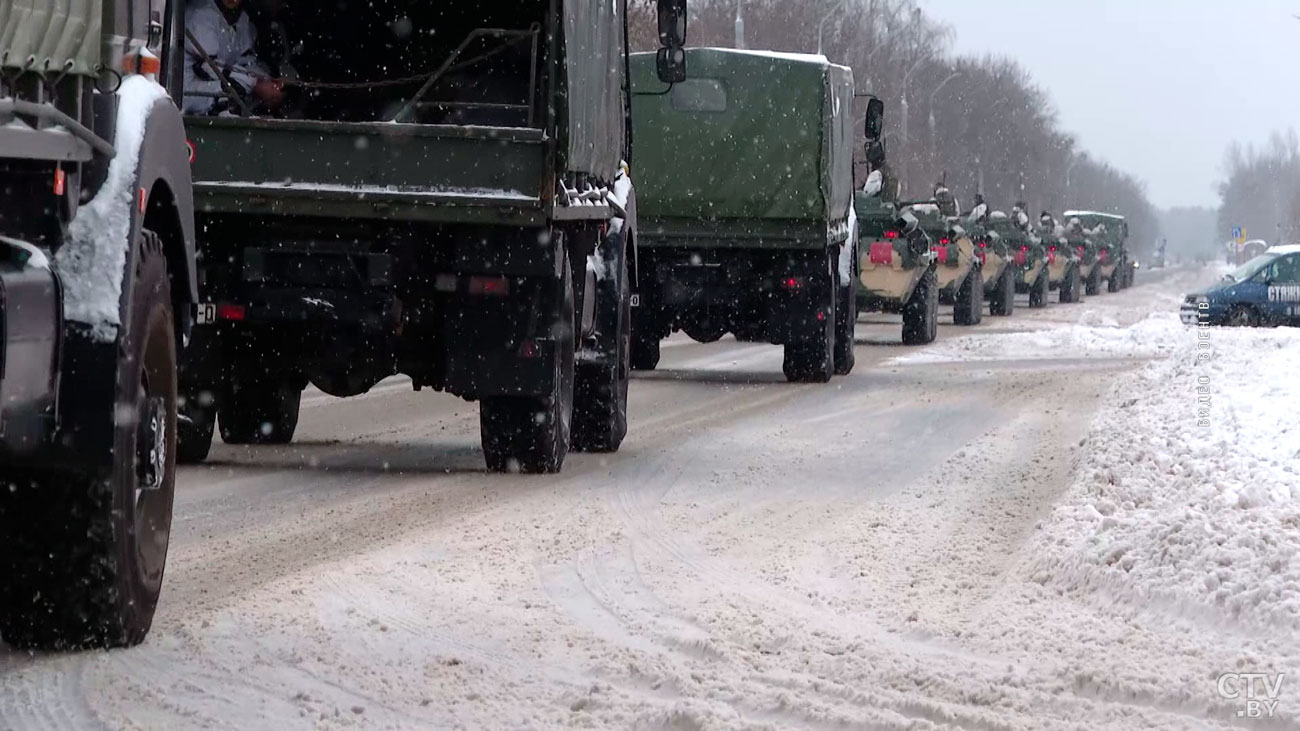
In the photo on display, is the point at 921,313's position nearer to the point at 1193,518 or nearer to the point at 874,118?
the point at 874,118

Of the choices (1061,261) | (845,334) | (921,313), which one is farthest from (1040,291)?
(845,334)

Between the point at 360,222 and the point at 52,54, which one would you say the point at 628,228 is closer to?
the point at 360,222

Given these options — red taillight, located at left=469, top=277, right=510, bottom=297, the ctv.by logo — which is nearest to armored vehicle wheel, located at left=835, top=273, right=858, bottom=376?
red taillight, located at left=469, top=277, right=510, bottom=297

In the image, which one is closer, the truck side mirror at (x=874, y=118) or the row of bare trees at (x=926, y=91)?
the truck side mirror at (x=874, y=118)

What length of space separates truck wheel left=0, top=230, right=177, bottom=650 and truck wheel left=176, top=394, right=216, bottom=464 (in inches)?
203

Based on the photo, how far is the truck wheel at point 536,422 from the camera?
10320 millimetres

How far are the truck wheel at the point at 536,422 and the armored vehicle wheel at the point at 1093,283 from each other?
154 ft

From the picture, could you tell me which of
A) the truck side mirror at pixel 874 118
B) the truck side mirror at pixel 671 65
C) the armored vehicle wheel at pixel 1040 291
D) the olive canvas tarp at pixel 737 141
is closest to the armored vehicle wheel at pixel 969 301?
the armored vehicle wheel at pixel 1040 291

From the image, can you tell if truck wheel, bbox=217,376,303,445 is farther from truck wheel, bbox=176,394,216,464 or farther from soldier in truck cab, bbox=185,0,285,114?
soldier in truck cab, bbox=185,0,285,114

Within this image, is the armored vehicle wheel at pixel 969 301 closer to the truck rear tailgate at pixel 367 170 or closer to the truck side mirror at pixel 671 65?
the truck side mirror at pixel 671 65

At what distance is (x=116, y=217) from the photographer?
4.99 m

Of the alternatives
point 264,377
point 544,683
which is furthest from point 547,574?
point 264,377

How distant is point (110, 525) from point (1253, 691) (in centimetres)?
293

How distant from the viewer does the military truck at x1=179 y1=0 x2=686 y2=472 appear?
382 inches
